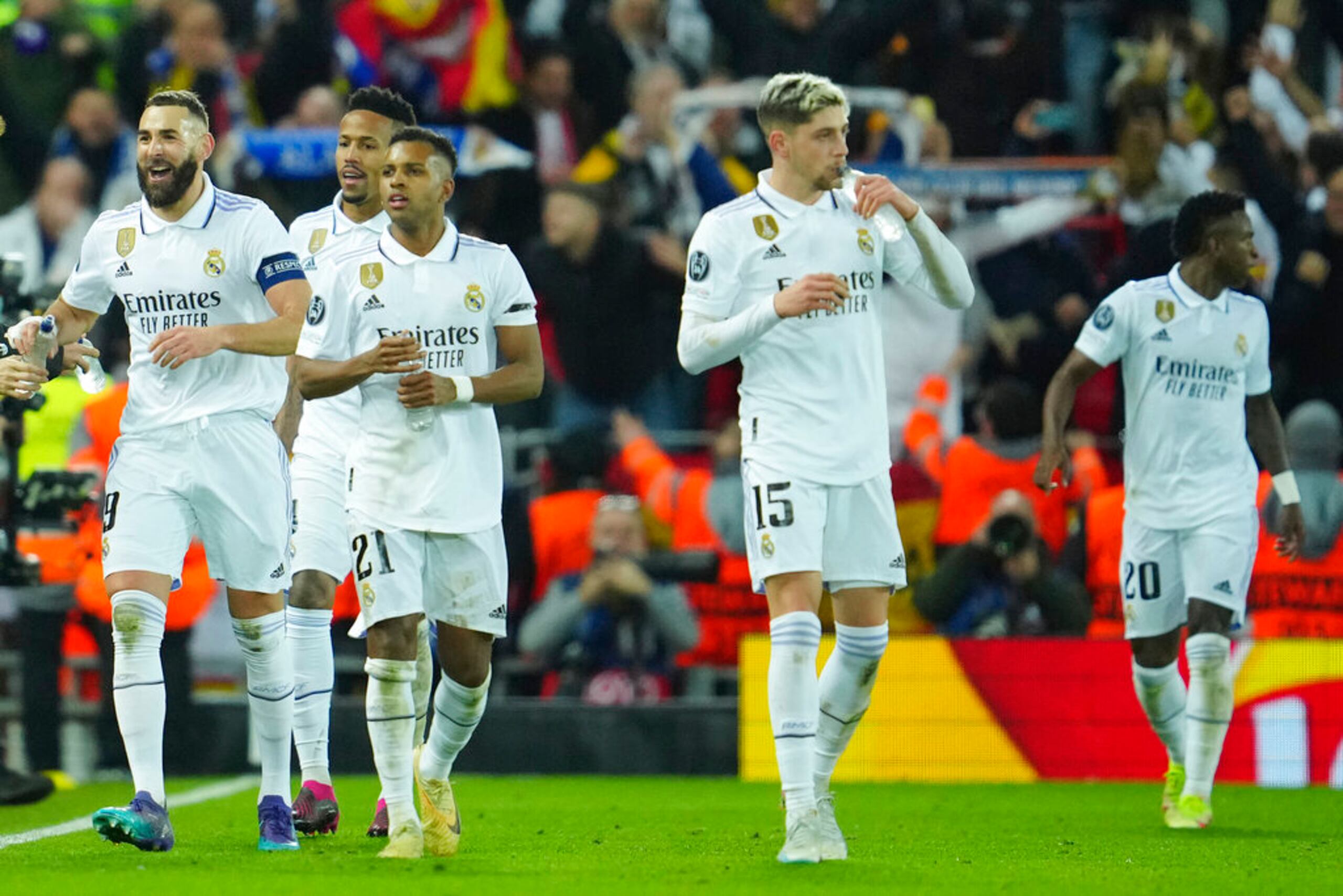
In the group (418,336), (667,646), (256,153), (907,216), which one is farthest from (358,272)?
(256,153)

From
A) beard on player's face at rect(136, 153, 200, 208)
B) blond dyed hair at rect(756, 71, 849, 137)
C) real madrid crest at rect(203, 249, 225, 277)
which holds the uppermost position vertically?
blond dyed hair at rect(756, 71, 849, 137)

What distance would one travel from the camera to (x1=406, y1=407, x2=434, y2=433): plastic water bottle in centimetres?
762

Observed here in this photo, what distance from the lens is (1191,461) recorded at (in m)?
9.64

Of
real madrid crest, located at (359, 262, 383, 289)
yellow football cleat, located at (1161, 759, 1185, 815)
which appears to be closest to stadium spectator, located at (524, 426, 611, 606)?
yellow football cleat, located at (1161, 759, 1185, 815)

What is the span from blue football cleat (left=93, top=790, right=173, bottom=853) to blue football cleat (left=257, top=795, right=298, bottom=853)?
15.7 inches

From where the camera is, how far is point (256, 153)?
48.1 ft

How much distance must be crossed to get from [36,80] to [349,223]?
7936mm

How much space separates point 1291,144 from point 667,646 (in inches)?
215

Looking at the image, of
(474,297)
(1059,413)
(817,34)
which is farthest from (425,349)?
(817,34)

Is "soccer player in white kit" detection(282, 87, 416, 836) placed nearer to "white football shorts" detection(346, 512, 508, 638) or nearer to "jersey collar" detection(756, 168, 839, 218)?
"white football shorts" detection(346, 512, 508, 638)

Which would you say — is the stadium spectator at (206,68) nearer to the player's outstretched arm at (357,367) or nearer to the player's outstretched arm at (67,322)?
the player's outstretched arm at (67,322)

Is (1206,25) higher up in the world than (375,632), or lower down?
higher up

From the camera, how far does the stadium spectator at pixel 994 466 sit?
41.6ft

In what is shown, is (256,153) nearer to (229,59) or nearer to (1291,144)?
(229,59)
